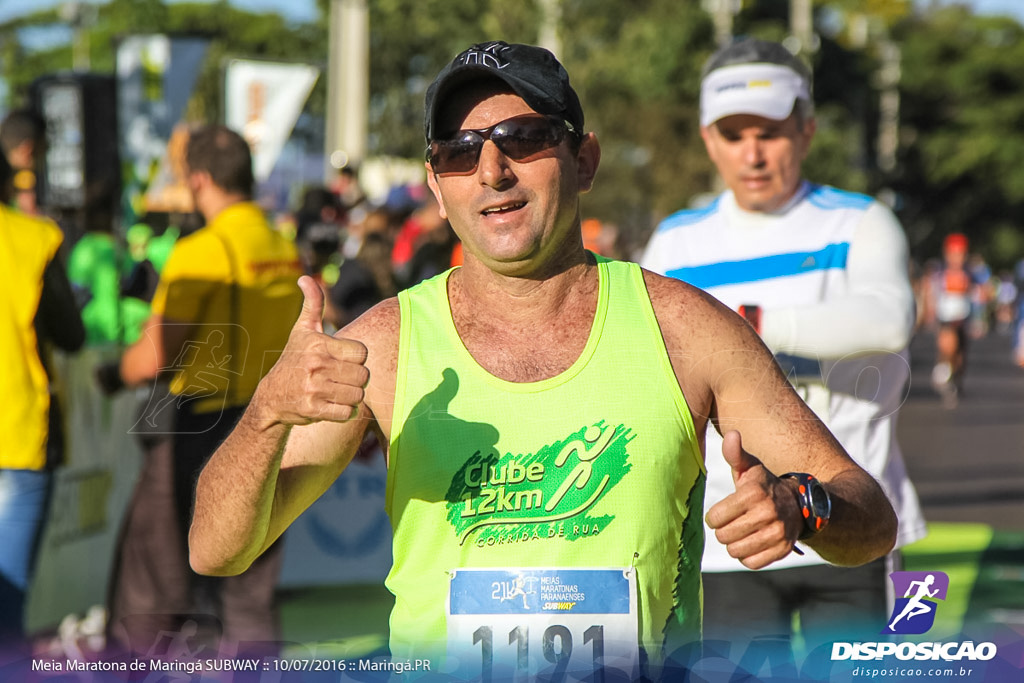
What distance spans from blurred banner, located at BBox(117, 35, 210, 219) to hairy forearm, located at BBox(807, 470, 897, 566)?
602 centimetres

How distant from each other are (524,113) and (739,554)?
0.82 m

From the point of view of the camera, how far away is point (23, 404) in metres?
4.20

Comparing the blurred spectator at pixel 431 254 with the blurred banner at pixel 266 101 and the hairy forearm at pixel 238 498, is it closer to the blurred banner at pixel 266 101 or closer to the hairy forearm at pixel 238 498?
the blurred banner at pixel 266 101

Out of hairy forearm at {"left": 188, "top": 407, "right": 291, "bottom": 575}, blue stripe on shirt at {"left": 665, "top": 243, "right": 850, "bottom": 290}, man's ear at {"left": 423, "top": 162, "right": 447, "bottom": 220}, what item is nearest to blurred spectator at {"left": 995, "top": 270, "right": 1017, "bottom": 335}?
blue stripe on shirt at {"left": 665, "top": 243, "right": 850, "bottom": 290}

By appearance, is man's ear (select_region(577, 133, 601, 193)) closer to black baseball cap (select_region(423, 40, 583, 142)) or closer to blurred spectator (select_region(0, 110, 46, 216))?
black baseball cap (select_region(423, 40, 583, 142))

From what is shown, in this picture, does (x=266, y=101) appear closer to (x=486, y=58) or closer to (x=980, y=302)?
(x=486, y=58)

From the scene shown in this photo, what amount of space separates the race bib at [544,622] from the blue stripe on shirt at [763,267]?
1.57 metres

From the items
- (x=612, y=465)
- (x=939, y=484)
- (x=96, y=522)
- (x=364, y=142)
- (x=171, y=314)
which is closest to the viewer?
(x=612, y=465)

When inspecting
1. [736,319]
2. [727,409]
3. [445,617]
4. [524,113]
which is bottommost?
[445,617]

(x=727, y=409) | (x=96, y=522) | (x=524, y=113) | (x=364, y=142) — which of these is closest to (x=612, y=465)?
(x=727, y=409)

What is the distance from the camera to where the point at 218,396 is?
356 cm

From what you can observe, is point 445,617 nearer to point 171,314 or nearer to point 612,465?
point 612,465

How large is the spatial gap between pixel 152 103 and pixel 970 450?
818 centimetres

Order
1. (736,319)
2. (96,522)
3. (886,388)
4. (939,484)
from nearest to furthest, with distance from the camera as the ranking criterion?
(736,319)
(886,388)
(96,522)
(939,484)
